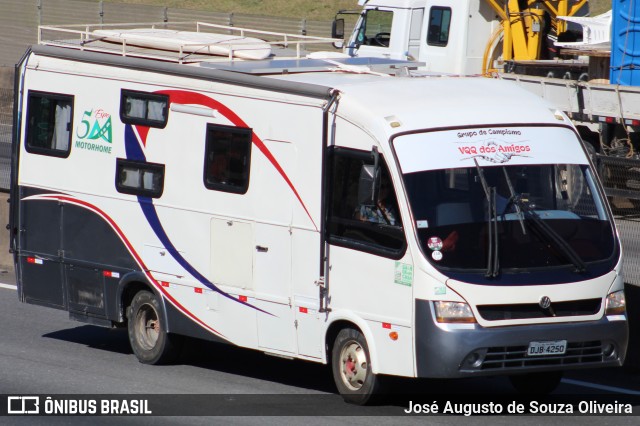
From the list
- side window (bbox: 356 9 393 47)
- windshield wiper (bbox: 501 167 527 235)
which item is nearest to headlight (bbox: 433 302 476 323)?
windshield wiper (bbox: 501 167 527 235)

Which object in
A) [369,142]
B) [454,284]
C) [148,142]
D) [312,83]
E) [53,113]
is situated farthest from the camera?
[53,113]

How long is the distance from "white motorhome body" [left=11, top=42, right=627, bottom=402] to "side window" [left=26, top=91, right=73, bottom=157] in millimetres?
32

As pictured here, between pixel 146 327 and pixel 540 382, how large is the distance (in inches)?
162

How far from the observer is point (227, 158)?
11.8 m

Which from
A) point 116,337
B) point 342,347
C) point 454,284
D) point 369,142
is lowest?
point 116,337

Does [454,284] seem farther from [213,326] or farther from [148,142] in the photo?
[148,142]

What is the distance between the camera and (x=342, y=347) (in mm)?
10781

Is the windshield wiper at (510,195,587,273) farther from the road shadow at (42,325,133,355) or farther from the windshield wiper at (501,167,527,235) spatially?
the road shadow at (42,325,133,355)

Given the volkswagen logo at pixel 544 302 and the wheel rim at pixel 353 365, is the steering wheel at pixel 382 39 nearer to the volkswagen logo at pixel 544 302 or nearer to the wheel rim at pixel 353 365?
the wheel rim at pixel 353 365

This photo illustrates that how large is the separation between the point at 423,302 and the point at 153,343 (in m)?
3.83

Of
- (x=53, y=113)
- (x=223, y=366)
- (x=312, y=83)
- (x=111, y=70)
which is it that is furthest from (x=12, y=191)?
(x=312, y=83)

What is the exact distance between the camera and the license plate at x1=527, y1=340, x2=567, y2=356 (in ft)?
32.8

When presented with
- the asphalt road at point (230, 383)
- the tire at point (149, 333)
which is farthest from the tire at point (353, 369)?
the tire at point (149, 333)

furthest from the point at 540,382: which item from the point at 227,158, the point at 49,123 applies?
the point at 49,123
